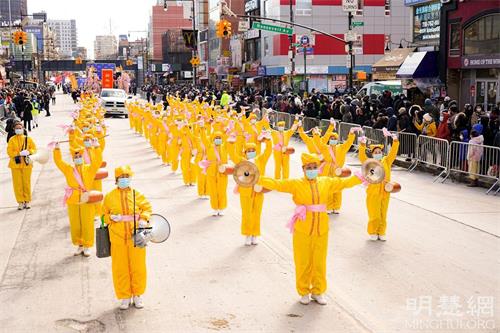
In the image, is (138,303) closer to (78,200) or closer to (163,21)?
(78,200)

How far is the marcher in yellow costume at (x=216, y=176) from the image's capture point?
40.0 feet

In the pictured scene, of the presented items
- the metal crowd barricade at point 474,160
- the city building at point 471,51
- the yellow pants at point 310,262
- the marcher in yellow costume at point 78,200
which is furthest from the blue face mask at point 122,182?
the city building at point 471,51

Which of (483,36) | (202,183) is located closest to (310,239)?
(202,183)

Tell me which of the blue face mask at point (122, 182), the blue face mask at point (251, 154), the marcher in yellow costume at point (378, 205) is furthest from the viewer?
the marcher in yellow costume at point (378, 205)

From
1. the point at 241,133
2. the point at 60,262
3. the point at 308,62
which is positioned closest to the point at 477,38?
the point at 241,133

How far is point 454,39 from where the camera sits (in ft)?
87.9

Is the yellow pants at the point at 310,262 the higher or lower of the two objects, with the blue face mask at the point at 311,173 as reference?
lower

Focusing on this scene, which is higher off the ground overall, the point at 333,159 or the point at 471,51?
the point at 471,51

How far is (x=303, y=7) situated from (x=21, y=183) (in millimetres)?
42038

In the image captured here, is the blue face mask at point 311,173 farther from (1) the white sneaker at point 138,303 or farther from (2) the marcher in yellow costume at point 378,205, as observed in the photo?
(2) the marcher in yellow costume at point 378,205

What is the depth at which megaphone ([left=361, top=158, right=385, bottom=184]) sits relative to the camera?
824 centimetres

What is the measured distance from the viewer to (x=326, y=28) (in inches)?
2092

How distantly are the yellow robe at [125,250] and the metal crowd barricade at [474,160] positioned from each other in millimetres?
9105

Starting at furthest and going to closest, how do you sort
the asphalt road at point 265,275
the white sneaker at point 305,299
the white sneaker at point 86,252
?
the white sneaker at point 86,252 → the white sneaker at point 305,299 → the asphalt road at point 265,275
